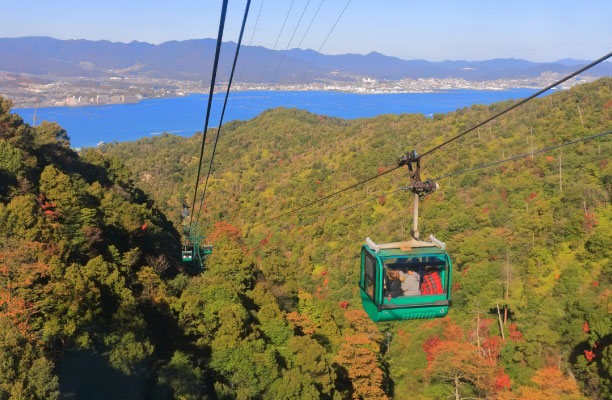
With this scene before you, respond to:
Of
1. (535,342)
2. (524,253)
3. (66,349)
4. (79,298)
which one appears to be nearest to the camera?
(66,349)

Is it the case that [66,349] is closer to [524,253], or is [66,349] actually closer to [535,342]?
[535,342]

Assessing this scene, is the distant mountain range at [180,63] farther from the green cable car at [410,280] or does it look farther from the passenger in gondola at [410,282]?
the passenger in gondola at [410,282]

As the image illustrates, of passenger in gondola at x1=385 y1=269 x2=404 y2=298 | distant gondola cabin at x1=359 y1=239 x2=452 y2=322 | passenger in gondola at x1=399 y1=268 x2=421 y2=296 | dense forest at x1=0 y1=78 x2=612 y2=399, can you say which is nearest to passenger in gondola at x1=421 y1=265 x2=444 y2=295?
distant gondola cabin at x1=359 y1=239 x2=452 y2=322

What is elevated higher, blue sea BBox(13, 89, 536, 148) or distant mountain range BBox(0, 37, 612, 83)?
distant mountain range BBox(0, 37, 612, 83)

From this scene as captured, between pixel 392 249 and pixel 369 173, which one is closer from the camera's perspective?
pixel 392 249

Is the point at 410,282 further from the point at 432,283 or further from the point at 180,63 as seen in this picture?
the point at 180,63

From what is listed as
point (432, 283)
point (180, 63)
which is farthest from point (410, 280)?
point (180, 63)

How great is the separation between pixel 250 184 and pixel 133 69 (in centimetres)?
13475

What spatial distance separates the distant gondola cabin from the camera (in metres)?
6.33

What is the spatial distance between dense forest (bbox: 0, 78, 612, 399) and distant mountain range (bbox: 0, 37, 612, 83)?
7843cm

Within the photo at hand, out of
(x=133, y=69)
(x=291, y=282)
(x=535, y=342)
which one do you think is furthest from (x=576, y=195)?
(x=133, y=69)

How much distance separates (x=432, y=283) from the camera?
654cm

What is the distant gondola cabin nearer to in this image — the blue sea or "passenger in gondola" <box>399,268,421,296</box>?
"passenger in gondola" <box>399,268,421,296</box>

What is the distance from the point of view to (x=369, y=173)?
1964 inches
